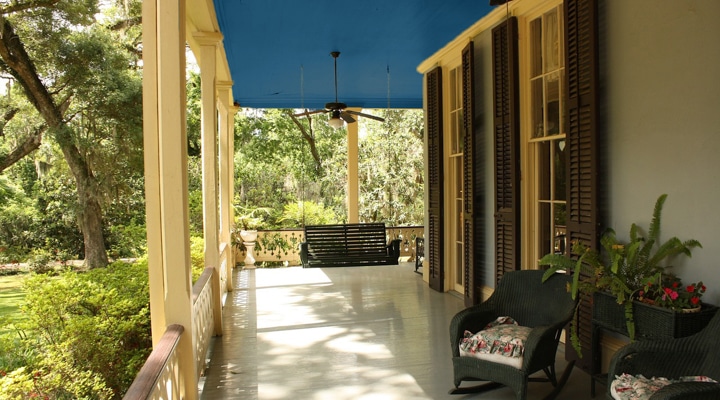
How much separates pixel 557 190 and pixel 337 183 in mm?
13384

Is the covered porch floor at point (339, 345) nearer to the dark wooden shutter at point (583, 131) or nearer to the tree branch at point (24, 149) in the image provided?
the dark wooden shutter at point (583, 131)

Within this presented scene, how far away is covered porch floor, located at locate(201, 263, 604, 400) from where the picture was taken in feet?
12.0

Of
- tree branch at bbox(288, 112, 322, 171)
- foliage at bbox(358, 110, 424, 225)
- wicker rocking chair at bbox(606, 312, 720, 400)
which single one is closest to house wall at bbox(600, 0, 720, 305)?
wicker rocking chair at bbox(606, 312, 720, 400)

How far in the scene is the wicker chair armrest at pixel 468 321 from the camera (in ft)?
11.4

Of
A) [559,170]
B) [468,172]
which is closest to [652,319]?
[559,170]

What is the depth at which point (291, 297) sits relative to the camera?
22.8 feet

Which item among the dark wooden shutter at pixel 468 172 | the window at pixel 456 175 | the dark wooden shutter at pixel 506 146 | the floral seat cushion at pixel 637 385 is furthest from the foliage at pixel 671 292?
the window at pixel 456 175

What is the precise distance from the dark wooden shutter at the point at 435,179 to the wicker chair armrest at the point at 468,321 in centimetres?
327

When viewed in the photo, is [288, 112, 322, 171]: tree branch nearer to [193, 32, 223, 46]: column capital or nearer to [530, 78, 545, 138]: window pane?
[193, 32, 223, 46]: column capital

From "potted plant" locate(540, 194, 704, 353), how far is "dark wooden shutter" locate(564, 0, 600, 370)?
1.11 ft

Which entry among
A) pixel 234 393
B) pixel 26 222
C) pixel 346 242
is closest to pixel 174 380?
pixel 234 393

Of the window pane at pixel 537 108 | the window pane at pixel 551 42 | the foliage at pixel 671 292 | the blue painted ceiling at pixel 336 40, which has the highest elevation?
the blue painted ceiling at pixel 336 40

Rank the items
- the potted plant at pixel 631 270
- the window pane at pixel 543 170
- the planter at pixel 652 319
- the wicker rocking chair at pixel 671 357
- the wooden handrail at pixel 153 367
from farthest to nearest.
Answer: the window pane at pixel 543 170 → the potted plant at pixel 631 270 → the planter at pixel 652 319 → the wicker rocking chair at pixel 671 357 → the wooden handrail at pixel 153 367

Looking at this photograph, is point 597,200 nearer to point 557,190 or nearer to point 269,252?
point 557,190
